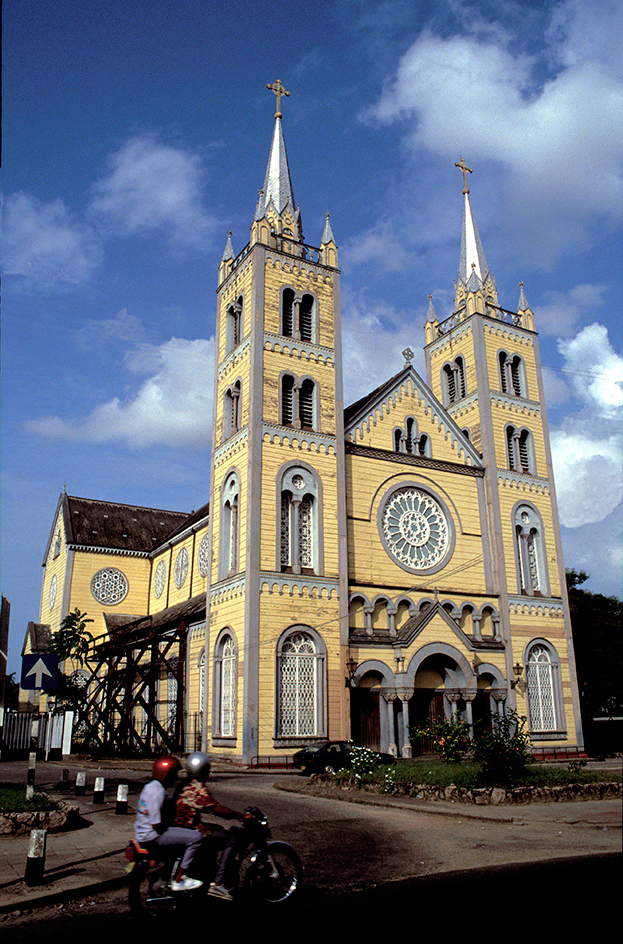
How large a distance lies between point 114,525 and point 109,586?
17.3 ft

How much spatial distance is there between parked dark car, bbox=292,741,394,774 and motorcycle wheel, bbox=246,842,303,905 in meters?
17.8

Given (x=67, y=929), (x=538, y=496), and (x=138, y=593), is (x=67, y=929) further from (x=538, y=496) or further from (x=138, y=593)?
(x=138, y=593)

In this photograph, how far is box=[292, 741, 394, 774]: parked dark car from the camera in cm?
2455

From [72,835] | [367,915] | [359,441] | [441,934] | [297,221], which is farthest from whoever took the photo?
[297,221]

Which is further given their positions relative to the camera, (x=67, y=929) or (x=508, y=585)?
(x=508, y=585)

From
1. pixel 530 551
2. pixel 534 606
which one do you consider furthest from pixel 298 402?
pixel 534 606

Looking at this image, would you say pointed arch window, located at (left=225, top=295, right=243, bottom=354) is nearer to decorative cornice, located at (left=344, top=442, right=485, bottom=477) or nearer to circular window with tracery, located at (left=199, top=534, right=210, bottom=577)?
decorative cornice, located at (left=344, top=442, right=485, bottom=477)

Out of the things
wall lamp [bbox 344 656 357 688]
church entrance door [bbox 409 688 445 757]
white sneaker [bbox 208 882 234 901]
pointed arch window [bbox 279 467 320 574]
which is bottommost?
white sneaker [bbox 208 882 234 901]

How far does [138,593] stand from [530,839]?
45.4m

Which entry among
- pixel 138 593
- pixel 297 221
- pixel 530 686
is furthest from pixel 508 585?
pixel 138 593

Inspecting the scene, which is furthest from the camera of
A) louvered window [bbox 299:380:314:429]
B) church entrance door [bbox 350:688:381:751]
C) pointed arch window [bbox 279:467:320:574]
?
louvered window [bbox 299:380:314:429]

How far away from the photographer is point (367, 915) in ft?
19.1

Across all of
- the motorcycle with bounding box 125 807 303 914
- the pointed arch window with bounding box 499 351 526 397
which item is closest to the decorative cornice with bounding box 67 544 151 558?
the pointed arch window with bounding box 499 351 526 397

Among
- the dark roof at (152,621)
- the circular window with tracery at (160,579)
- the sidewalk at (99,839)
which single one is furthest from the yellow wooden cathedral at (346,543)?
the sidewalk at (99,839)
